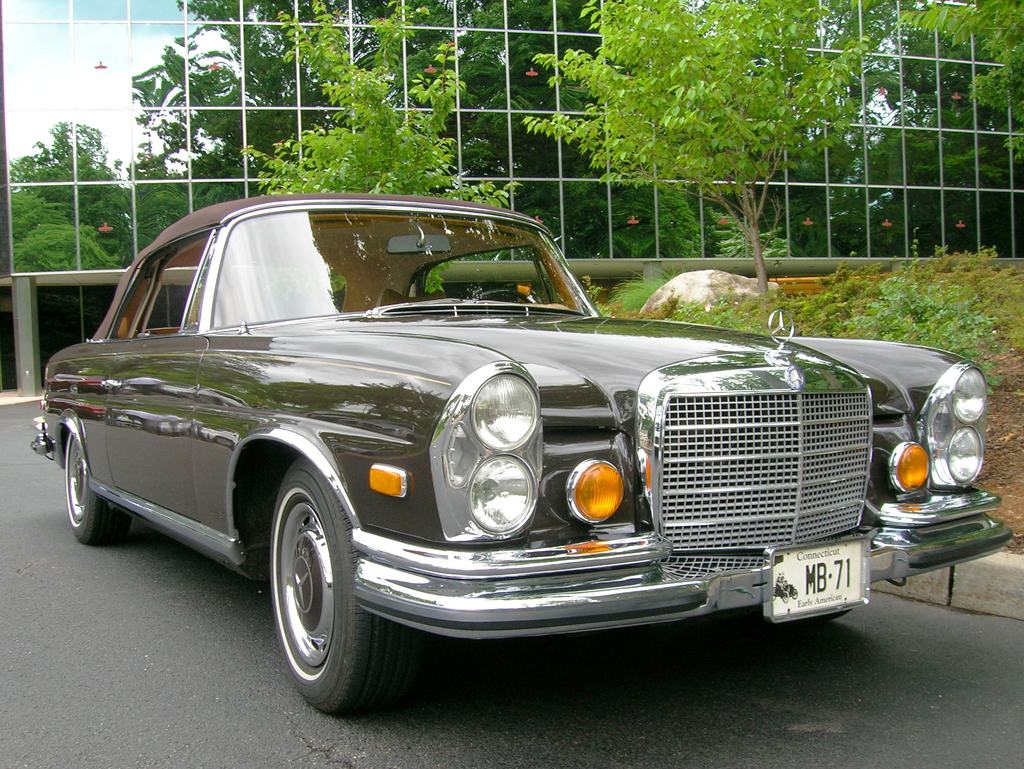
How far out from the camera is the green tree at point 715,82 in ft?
29.0

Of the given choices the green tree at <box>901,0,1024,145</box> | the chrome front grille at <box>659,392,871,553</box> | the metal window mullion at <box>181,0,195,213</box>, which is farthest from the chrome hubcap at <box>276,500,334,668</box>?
the metal window mullion at <box>181,0,195,213</box>

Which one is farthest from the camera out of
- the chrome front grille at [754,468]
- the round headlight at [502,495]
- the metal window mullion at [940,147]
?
the metal window mullion at [940,147]

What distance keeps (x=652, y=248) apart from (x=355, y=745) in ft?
63.4

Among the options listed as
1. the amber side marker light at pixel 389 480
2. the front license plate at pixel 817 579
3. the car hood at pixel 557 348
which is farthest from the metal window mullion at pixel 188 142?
the front license plate at pixel 817 579

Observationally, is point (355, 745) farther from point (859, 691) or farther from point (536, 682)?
point (859, 691)

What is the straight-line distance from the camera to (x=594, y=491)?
2369 mm

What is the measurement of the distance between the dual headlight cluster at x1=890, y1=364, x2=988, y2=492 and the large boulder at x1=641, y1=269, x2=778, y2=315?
7978 mm

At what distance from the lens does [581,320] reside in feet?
11.2

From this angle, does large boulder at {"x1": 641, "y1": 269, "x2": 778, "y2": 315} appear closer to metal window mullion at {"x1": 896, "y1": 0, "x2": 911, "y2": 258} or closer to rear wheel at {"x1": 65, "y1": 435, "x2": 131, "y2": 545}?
rear wheel at {"x1": 65, "y1": 435, "x2": 131, "y2": 545}

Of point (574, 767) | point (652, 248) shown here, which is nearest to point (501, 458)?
point (574, 767)

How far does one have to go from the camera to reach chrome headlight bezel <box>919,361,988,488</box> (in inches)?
119

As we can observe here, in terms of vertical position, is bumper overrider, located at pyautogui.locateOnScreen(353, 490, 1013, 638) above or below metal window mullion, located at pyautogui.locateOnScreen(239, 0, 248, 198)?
below

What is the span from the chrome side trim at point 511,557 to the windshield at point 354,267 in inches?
50.9

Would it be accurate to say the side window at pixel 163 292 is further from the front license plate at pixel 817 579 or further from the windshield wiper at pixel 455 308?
the front license plate at pixel 817 579
